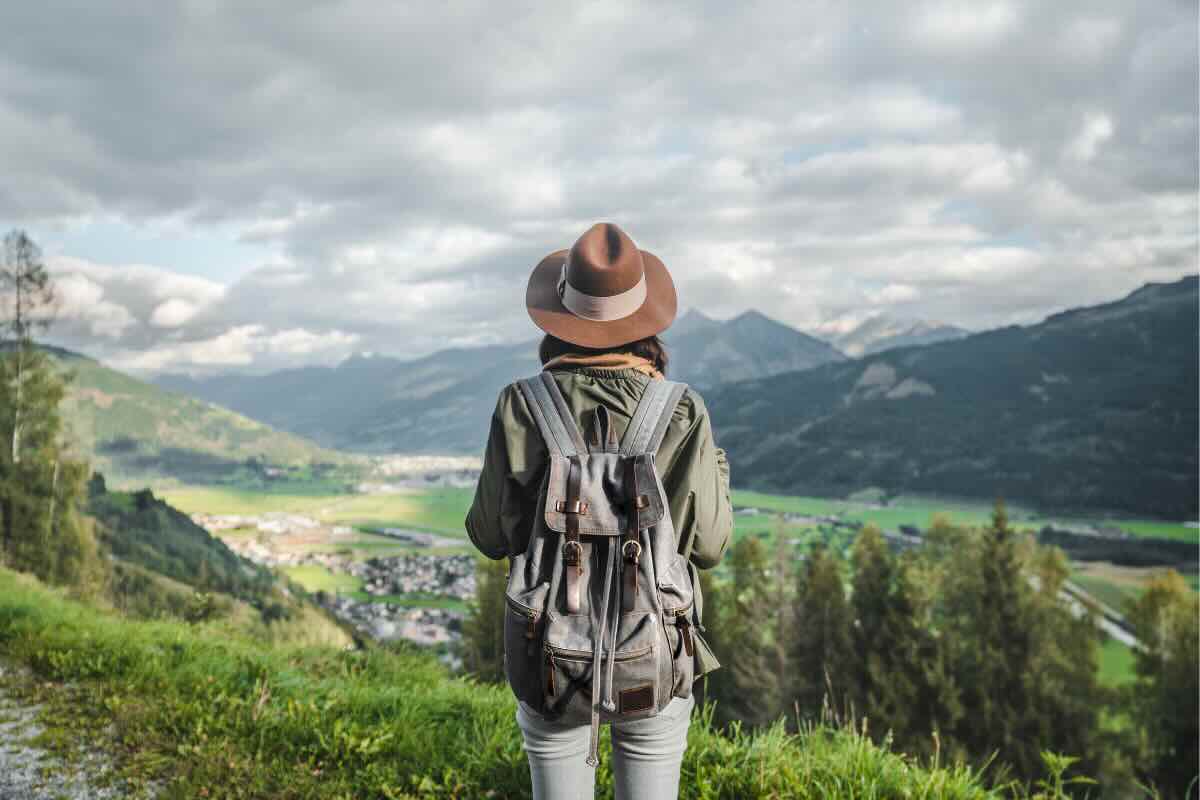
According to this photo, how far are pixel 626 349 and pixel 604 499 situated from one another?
2.07 feet

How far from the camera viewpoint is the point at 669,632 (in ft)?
7.93

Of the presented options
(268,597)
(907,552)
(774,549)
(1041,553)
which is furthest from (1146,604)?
(268,597)

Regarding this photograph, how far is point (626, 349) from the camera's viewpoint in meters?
2.71

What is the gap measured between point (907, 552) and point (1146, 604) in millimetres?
19769

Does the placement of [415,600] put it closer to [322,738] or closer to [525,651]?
[322,738]

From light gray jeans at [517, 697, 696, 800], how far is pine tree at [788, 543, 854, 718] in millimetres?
29849

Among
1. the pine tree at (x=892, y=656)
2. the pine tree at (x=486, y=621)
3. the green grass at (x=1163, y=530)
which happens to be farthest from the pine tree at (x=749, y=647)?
the green grass at (x=1163, y=530)

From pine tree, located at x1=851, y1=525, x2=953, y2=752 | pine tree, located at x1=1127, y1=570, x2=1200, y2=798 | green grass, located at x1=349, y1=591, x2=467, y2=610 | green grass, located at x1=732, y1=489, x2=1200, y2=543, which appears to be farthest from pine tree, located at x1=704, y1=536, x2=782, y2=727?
green grass, located at x1=732, y1=489, x2=1200, y2=543

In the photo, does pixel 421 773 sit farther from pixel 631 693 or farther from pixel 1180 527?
pixel 1180 527

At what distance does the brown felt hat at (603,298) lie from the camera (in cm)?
260

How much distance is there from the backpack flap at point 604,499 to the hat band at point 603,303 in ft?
1.88

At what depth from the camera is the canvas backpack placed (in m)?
2.35

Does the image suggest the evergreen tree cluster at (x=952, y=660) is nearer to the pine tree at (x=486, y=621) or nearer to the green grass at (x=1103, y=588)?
the pine tree at (x=486, y=621)

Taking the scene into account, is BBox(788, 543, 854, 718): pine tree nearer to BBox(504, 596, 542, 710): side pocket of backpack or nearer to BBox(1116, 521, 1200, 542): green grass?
BBox(504, 596, 542, 710): side pocket of backpack
